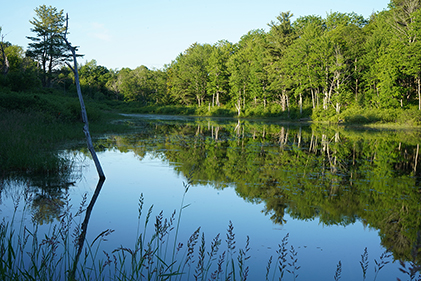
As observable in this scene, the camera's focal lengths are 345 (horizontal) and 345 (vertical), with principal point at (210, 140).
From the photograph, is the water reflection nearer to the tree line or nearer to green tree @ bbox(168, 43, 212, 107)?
the tree line

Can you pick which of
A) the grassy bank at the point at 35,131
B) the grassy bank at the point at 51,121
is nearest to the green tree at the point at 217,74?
the grassy bank at the point at 51,121

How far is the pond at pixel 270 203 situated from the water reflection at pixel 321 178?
1.2 inches

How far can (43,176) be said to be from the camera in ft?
29.1

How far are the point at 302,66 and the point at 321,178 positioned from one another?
A: 3814 centimetres

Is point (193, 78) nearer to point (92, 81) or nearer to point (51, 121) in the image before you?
point (92, 81)

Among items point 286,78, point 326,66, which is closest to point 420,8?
point 326,66

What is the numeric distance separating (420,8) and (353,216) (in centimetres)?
3975

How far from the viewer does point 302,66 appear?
45.5m

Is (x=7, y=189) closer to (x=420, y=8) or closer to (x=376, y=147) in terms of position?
(x=376, y=147)

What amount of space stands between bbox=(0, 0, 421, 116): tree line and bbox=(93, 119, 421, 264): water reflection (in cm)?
1935

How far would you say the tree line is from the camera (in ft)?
123

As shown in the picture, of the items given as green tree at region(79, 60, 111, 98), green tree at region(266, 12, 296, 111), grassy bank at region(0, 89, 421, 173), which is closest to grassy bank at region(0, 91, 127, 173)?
grassy bank at region(0, 89, 421, 173)

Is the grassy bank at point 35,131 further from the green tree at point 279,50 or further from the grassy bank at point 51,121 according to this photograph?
the green tree at point 279,50

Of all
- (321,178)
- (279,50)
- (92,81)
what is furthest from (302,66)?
(92,81)
